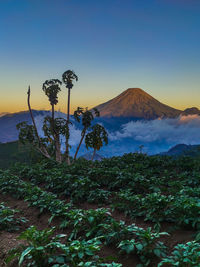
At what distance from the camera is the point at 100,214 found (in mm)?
3887

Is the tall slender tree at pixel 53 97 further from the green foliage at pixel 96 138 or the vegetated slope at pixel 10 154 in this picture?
the vegetated slope at pixel 10 154

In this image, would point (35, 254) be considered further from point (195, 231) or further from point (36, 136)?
point (36, 136)

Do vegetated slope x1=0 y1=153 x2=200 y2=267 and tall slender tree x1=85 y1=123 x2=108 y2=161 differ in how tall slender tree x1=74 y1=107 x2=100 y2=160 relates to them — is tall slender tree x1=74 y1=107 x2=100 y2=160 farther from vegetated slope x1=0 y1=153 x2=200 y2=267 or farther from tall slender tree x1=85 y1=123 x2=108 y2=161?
vegetated slope x1=0 y1=153 x2=200 y2=267

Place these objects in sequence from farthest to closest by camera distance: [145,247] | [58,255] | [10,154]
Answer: [10,154] → [145,247] → [58,255]

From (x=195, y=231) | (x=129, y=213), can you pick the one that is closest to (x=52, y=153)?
(x=129, y=213)

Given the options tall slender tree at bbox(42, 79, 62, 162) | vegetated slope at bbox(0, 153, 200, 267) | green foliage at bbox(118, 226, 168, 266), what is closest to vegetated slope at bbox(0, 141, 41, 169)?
tall slender tree at bbox(42, 79, 62, 162)

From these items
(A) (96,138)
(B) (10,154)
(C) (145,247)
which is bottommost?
(B) (10,154)

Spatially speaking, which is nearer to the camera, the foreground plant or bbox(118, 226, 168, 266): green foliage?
the foreground plant

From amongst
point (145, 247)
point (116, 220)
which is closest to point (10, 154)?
point (116, 220)

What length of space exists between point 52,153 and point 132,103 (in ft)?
551

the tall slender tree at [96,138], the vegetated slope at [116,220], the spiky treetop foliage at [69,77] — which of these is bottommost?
the vegetated slope at [116,220]

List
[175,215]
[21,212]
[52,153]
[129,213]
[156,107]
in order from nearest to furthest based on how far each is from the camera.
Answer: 1. [175,215]
2. [129,213]
3. [21,212]
4. [52,153]
5. [156,107]

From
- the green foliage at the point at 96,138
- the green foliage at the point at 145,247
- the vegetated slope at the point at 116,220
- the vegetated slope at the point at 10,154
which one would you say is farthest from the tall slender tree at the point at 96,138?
the vegetated slope at the point at 10,154

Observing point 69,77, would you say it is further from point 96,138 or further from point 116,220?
point 116,220
